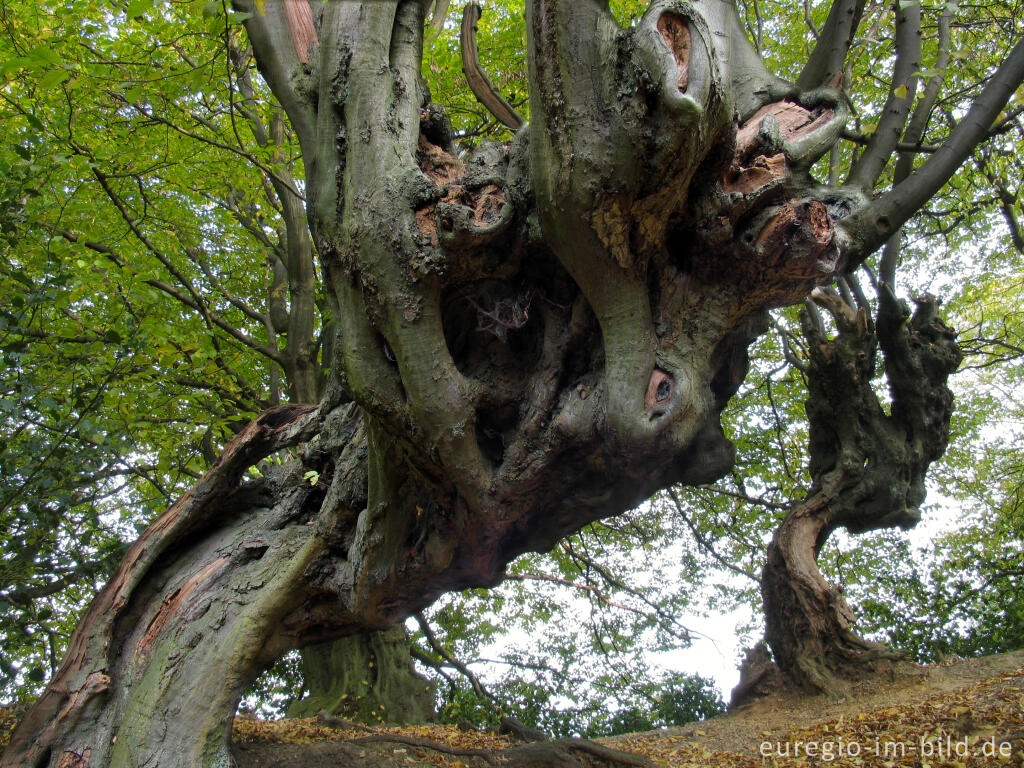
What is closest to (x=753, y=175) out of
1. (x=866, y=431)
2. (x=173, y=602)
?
(x=173, y=602)

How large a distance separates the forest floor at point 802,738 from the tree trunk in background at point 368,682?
150cm

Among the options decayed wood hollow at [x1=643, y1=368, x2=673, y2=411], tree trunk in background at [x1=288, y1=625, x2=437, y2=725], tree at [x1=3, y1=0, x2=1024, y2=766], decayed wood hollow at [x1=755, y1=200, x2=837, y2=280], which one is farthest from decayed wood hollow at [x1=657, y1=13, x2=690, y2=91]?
tree trunk in background at [x1=288, y1=625, x2=437, y2=725]

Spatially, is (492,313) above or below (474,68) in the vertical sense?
below

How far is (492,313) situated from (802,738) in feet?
12.0

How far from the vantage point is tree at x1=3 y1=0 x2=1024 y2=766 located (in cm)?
269

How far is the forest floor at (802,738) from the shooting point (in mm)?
3354

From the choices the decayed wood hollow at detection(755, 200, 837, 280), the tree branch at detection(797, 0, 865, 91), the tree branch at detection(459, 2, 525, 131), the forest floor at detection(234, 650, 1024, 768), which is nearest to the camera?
the decayed wood hollow at detection(755, 200, 837, 280)

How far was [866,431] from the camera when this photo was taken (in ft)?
22.2

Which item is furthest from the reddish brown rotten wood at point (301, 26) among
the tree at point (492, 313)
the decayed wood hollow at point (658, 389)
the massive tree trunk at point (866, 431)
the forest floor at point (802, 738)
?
the massive tree trunk at point (866, 431)

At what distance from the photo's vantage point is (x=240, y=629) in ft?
11.7

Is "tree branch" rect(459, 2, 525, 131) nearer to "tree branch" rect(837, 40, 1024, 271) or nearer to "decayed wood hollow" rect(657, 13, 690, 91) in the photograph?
"decayed wood hollow" rect(657, 13, 690, 91)

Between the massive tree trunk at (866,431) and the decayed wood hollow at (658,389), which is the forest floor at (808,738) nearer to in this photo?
the massive tree trunk at (866,431)

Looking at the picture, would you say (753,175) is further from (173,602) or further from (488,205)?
(173,602)

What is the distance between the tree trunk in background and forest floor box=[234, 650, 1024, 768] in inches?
59.0
